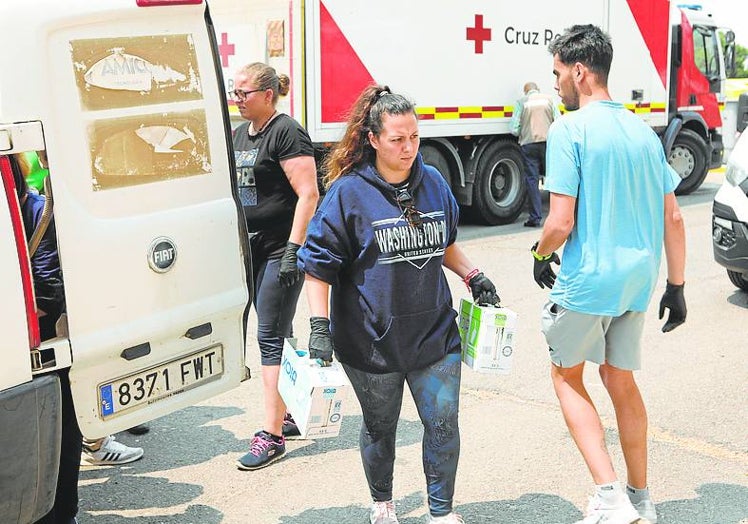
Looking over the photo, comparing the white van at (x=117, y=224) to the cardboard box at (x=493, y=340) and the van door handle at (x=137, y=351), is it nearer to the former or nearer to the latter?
the van door handle at (x=137, y=351)

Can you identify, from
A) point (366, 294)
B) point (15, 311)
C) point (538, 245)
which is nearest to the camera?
point (15, 311)

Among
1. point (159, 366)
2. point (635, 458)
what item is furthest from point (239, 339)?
point (635, 458)

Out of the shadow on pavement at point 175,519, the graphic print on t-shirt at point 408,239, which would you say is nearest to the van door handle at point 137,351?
the graphic print on t-shirt at point 408,239

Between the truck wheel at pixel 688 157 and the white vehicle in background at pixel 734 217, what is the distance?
292 inches

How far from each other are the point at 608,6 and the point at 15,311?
36.3 feet

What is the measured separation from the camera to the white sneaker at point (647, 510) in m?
3.54

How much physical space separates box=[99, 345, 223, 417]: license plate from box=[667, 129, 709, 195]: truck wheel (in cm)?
1189

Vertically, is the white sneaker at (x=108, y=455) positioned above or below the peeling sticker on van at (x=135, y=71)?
below

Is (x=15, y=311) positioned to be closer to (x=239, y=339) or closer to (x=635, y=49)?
(x=239, y=339)

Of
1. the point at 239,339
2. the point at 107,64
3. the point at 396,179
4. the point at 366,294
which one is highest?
the point at 107,64

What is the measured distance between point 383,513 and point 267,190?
1.60 metres

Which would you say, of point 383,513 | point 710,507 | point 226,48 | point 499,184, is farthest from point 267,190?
point 499,184

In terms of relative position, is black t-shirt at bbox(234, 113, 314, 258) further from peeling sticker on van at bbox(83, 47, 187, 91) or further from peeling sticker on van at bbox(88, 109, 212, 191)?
peeling sticker on van at bbox(83, 47, 187, 91)

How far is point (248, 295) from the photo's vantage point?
3531mm
